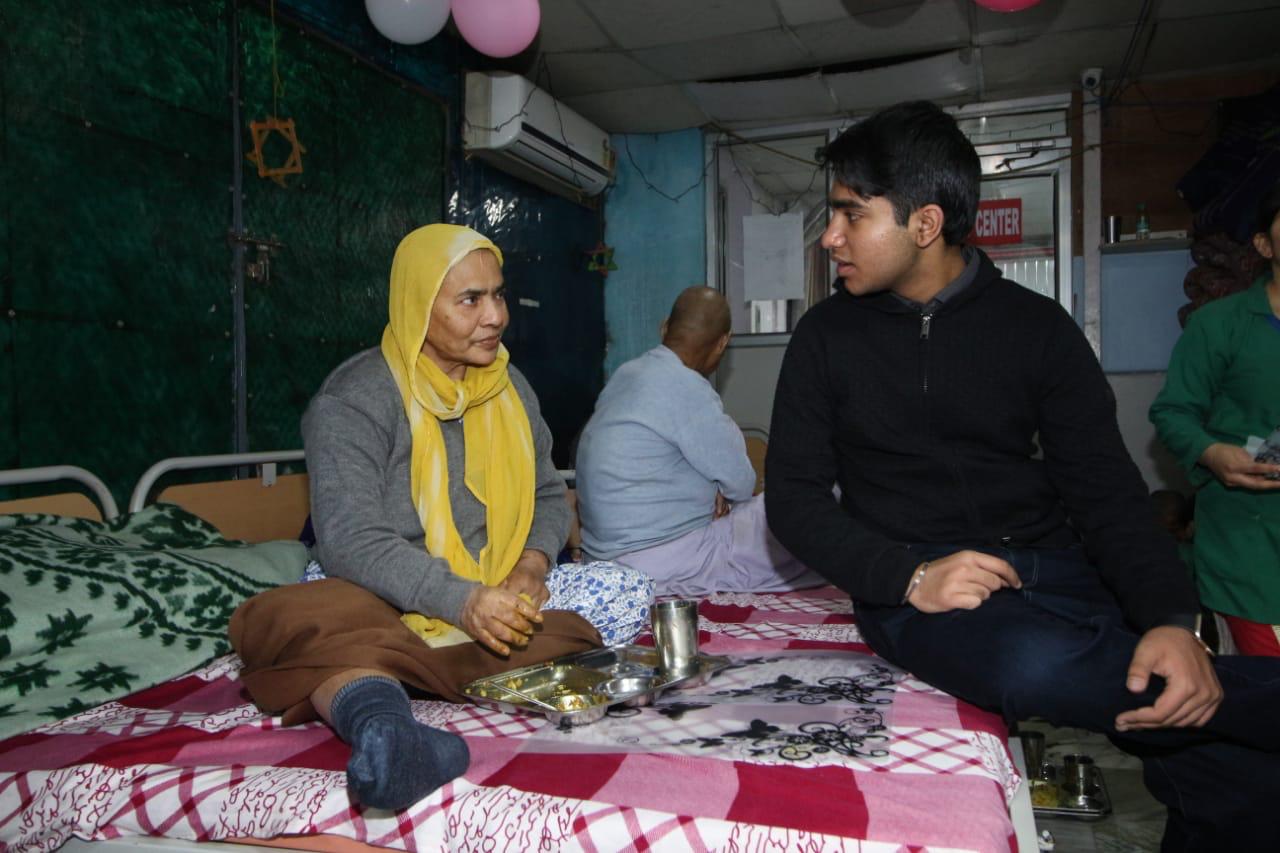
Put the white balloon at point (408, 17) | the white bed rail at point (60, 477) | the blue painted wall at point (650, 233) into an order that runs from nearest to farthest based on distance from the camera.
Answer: the white bed rail at point (60, 477)
the white balloon at point (408, 17)
the blue painted wall at point (650, 233)

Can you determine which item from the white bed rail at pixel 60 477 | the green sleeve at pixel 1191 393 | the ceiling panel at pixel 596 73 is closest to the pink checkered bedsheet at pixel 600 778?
the white bed rail at pixel 60 477

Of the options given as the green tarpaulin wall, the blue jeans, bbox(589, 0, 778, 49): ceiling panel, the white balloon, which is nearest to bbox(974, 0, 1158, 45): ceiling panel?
bbox(589, 0, 778, 49): ceiling panel

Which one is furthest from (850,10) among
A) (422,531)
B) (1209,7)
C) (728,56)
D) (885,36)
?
(422,531)

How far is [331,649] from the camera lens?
1.46 m

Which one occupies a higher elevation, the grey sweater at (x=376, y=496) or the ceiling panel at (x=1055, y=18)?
the ceiling panel at (x=1055, y=18)

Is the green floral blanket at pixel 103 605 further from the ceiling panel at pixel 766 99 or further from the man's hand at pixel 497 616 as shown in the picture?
the ceiling panel at pixel 766 99

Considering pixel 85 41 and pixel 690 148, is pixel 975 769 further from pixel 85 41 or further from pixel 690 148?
pixel 690 148

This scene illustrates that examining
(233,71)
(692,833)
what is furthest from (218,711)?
(233,71)

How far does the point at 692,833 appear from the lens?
1072 millimetres

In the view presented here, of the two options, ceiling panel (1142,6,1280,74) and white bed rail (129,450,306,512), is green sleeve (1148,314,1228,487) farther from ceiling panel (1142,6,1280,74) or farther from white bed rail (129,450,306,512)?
ceiling panel (1142,6,1280,74)

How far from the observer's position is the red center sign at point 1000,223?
539cm

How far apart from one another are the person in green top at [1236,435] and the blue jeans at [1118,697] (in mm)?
938

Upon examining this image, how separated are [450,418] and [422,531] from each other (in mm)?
238

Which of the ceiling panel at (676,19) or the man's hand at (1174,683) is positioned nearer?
the man's hand at (1174,683)
